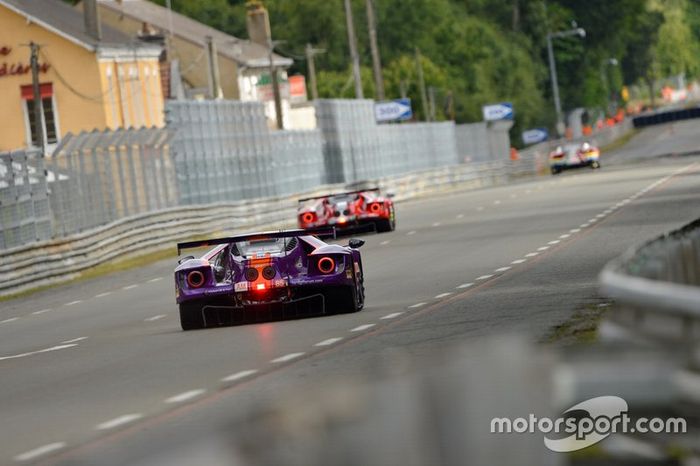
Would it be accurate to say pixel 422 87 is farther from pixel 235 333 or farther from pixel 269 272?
pixel 235 333

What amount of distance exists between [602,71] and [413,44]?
110ft

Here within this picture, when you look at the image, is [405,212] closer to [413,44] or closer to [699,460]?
[699,460]

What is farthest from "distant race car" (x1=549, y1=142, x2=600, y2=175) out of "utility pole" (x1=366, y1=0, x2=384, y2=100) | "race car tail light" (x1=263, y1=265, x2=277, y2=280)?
"race car tail light" (x1=263, y1=265, x2=277, y2=280)

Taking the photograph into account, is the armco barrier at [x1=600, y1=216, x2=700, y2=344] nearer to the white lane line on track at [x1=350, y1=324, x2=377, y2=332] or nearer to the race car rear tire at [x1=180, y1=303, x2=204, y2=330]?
the white lane line on track at [x1=350, y1=324, x2=377, y2=332]

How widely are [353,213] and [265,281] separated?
785 inches

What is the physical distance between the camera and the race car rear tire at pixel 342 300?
19.2 metres

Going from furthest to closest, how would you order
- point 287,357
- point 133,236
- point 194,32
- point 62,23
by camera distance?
point 194,32
point 62,23
point 133,236
point 287,357

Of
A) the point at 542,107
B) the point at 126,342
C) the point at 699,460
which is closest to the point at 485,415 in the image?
the point at 699,460

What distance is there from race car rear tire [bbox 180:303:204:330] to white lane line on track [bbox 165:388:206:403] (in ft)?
20.1

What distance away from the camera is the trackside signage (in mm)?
7105

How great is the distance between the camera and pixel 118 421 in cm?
1138

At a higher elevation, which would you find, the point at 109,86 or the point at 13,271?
the point at 109,86

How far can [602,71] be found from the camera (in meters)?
146

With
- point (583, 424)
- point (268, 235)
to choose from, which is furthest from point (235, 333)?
point (583, 424)
